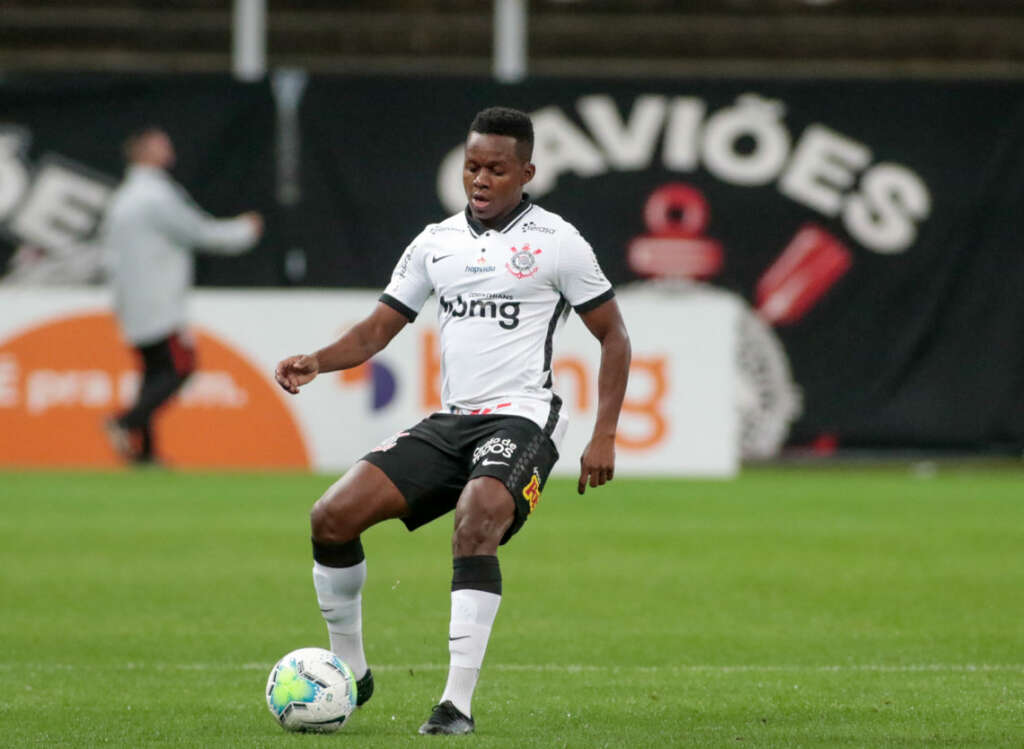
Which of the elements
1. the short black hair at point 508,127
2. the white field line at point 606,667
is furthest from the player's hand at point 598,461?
the white field line at point 606,667

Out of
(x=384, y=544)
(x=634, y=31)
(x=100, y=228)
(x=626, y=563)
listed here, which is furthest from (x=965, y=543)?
(x=634, y=31)

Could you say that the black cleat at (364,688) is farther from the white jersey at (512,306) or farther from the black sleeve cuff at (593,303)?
the black sleeve cuff at (593,303)

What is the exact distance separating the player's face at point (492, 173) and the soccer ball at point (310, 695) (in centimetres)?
155

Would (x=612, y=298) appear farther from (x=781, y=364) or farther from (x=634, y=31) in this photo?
(x=634, y=31)

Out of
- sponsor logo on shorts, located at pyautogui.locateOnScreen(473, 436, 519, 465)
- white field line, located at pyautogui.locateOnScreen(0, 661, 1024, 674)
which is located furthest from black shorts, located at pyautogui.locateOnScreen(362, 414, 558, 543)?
white field line, located at pyautogui.locateOnScreen(0, 661, 1024, 674)

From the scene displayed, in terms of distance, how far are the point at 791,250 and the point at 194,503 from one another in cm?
660

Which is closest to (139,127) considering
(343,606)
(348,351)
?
(348,351)

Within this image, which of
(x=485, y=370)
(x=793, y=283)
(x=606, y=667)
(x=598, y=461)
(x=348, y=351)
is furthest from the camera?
(x=793, y=283)

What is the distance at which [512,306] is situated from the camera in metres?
6.36

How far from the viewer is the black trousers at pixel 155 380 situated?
15.8 metres

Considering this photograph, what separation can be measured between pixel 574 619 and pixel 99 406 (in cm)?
845

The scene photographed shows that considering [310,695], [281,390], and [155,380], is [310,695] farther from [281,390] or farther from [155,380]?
[281,390]

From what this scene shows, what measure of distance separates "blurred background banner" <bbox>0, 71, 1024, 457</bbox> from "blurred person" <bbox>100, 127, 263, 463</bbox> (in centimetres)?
Result: 84

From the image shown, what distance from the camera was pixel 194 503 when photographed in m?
13.8
